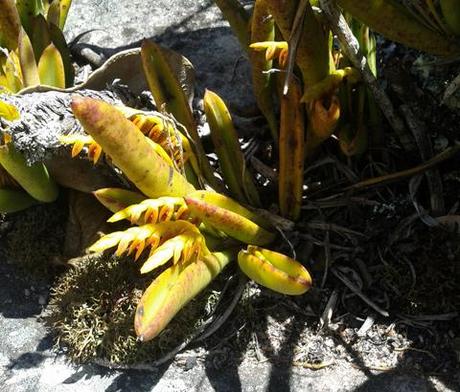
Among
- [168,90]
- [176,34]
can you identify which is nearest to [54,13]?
[176,34]

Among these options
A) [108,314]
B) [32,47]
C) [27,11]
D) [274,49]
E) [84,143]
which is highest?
[27,11]

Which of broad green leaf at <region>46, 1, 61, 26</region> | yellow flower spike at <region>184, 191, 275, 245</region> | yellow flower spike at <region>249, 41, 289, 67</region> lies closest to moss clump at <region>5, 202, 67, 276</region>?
yellow flower spike at <region>184, 191, 275, 245</region>

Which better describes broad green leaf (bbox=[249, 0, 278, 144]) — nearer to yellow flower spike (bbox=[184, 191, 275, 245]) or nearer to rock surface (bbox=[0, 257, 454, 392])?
yellow flower spike (bbox=[184, 191, 275, 245])

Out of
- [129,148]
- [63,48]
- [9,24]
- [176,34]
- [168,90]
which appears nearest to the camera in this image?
[129,148]

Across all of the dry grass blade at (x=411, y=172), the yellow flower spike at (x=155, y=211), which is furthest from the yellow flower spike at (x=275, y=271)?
the dry grass blade at (x=411, y=172)

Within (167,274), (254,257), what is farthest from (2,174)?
(254,257)

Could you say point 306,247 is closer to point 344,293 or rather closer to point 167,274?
point 344,293

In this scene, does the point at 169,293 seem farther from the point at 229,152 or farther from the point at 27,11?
the point at 27,11

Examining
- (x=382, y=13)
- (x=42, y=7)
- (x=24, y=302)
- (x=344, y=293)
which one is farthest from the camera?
(x=42, y=7)
